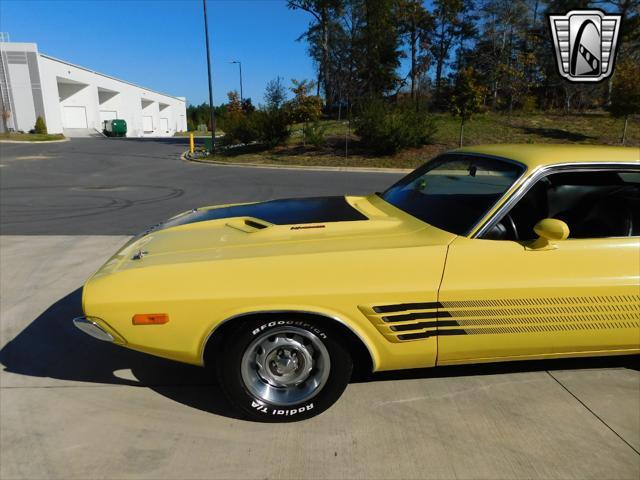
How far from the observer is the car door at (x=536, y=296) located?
2.32m

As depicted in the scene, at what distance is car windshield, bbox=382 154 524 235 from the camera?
257 cm

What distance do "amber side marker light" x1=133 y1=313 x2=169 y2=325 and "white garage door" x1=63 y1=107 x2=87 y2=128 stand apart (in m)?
57.7

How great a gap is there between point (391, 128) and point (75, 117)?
4624 cm

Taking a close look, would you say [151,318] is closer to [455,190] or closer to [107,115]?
[455,190]

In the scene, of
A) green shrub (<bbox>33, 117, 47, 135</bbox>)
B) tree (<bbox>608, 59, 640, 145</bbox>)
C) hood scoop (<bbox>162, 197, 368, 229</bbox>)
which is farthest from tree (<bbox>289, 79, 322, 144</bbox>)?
green shrub (<bbox>33, 117, 47, 135</bbox>)

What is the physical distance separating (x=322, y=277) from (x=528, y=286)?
107 cm

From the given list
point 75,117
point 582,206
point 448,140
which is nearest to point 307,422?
point 582,206

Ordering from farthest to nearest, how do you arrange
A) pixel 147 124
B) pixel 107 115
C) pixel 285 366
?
1. pixel 147 124
2. pixel 107 115
3. pixel 285 366

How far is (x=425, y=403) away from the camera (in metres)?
2.63

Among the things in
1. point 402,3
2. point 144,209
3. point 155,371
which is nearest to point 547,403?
point 155,371

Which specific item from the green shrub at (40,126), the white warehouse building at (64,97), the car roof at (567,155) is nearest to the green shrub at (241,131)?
the car roof at (567,155)

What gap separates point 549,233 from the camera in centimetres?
229

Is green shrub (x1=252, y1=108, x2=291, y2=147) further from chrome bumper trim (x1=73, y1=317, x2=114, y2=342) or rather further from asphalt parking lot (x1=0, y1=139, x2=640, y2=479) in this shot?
chrome bumper trim (x1=73, y1=317, x2=114, y2=342)

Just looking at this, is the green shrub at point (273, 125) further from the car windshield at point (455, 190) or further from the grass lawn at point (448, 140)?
the car windshield at point (455, 190)
